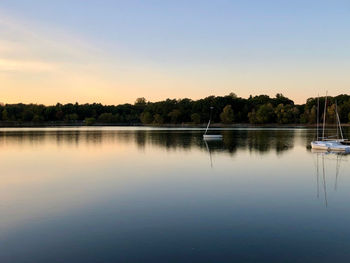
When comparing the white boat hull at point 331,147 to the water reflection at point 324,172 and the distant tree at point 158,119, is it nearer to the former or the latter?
the water reflection at point 324,172

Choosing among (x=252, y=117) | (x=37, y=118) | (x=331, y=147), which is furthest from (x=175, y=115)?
(x=331, y=147)

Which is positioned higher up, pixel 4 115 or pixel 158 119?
pixel 4 115

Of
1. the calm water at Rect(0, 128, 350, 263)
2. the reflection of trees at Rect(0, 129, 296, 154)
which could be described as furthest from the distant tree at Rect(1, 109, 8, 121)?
the calm water at Rect(0, 128, 350, 263)

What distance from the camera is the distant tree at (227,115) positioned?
465 ft

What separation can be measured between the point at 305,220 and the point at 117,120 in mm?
168243

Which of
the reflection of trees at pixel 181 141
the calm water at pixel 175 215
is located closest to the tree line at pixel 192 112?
the reflection of trees at pixel 181 141

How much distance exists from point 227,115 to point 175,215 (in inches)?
5182

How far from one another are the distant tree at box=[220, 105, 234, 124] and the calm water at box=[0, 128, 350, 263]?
11785 cm

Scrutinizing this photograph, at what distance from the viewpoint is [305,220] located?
11.9 m

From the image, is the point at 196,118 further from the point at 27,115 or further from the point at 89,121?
the point at 27,115

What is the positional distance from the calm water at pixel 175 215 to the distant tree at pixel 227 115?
4640 inches

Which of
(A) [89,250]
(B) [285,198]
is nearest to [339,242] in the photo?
(B) [285,198]

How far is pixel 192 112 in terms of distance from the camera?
158875 millimetres

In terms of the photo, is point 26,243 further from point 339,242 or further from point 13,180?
point 13,180
